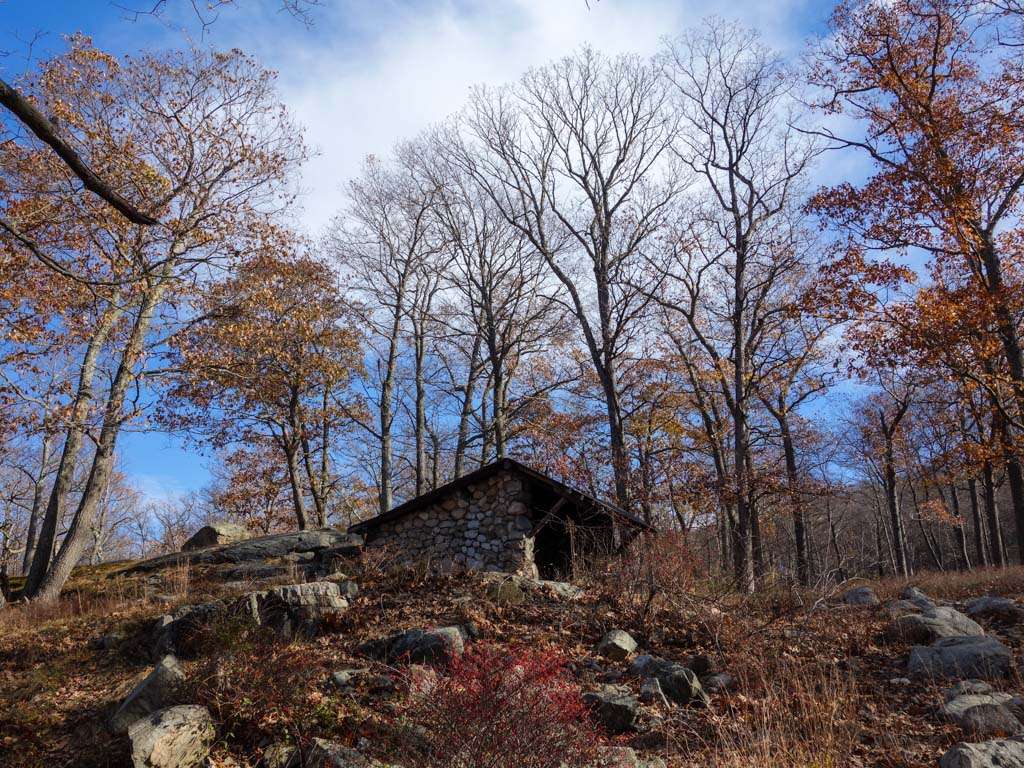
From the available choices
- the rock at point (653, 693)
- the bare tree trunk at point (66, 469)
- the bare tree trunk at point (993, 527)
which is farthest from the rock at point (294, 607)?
the bare tree trunk at point (993, 527)

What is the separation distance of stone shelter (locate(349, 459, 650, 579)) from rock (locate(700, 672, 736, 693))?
192 inches

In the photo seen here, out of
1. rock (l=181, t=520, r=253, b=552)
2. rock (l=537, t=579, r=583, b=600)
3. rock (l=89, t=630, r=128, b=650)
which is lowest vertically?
rock (l=89, t=630, r=128, b=650)

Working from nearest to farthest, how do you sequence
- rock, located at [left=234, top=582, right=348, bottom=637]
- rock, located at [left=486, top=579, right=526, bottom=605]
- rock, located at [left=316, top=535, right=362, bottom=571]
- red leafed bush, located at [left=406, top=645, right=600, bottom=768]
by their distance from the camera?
red leafed bush, located at [left=406, top=645, right=600, bottom=768] → rock, located at [left=234, top=582, right=348, bottom=637] → rock, located at [left=486, top=579, right=526, bottom=605] → rock, located at [left=316, top=535, right=362, bottom=571]

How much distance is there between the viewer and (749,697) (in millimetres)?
6520

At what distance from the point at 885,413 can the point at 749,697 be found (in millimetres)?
25998

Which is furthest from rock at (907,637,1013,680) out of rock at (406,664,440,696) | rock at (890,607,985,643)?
rock at (406,664,440,696)

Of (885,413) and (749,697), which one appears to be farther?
(885,413)

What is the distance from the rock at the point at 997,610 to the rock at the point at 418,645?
7267 mm

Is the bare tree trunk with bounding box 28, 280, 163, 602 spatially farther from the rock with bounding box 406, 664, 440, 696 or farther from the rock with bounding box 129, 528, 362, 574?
the rock with bounding box 406, 664, 440, 696

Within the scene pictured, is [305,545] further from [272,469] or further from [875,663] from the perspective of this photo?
[875,663]

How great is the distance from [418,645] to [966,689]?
5.62 m

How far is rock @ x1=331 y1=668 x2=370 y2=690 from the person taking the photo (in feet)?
22.7

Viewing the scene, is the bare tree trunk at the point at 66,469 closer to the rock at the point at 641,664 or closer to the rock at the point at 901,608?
the rock at the point at 641,664

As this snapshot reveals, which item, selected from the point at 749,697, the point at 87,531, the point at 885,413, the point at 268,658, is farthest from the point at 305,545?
the point at 885,413
